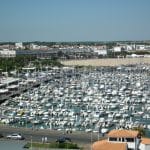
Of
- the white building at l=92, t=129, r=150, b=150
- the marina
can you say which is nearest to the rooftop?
the white building at l=92, t=129, r=150, b=150

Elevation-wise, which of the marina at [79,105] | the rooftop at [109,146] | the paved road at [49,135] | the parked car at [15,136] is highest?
the rooftop at [109,146]

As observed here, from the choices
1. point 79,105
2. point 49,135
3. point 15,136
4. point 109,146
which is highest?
point 109,146

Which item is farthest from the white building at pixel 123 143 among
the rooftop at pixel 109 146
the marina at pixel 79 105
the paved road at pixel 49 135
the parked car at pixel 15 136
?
the marina at pixel 79 105

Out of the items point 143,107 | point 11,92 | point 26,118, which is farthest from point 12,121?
point 11,92

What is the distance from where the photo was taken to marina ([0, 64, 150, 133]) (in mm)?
32281

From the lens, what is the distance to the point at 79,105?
4141 centimetres

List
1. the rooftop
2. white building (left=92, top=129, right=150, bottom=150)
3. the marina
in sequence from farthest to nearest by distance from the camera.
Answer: the marina, white building (left=92, top=129, right=150, bottom=150), the rooftop

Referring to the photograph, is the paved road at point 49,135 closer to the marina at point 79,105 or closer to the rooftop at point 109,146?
the marina at point 79,105

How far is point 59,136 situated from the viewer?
81.6 feet

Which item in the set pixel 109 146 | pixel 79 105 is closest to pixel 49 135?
pixel 109 146

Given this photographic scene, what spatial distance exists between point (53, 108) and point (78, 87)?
48.3ft

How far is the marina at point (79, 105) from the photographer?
32.3 meters

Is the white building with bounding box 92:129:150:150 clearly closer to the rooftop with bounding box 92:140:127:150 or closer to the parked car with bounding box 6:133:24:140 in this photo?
the rooftop with bounding box 92:140:127:150

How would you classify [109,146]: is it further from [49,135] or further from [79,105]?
[79,105]
